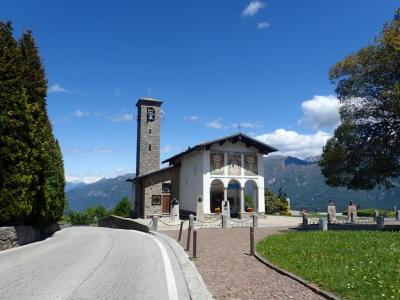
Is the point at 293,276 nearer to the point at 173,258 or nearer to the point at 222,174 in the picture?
the point at 173,258

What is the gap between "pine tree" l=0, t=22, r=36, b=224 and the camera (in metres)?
16.5

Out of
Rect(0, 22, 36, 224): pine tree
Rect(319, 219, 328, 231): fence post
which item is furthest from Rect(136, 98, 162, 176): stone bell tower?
Rect(0, 22, 36, 224): pine tree

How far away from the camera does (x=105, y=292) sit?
809cm

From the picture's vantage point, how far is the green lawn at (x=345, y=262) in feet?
25.8

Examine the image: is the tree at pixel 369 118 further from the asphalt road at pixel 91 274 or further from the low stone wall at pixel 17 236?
the low stone wall at pixel 17 236

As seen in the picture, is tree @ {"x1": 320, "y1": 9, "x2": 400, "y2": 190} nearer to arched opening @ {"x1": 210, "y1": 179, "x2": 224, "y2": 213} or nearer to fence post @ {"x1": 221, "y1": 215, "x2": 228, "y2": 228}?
fence post @ {"x1": 221, "y1": 215, "x2": 228, "y2": 228}

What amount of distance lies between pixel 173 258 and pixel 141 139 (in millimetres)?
39160

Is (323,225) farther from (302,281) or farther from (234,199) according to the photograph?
(234,199)

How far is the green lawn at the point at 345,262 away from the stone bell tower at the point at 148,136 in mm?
35739

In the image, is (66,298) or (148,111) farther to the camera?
(148,111)

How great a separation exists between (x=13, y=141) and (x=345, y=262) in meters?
13.3

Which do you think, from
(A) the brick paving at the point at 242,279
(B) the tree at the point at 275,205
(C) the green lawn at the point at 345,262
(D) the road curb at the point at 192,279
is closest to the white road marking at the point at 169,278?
(D) the road curb at the point at 192,279

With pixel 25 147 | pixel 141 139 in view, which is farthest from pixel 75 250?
pixel 141 139

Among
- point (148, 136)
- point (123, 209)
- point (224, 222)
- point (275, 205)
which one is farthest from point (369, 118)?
point (123, 209)
